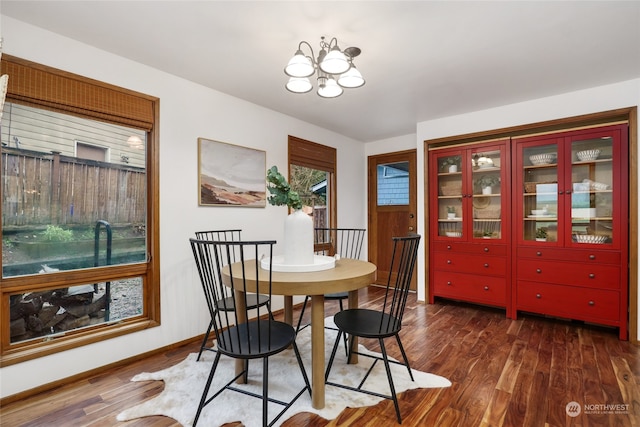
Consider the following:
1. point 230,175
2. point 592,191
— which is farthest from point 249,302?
point 592,191

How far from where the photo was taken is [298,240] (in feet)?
6.93

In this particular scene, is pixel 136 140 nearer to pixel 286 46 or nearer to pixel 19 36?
pixel 19 36

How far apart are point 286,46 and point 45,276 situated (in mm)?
2286

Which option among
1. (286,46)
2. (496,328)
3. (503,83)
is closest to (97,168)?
(286,46)

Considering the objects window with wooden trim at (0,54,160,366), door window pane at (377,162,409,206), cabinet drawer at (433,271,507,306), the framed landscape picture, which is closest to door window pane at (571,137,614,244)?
cabinet drawer at (433,271,507,306)

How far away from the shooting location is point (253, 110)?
3387 millimetres

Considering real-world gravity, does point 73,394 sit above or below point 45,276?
below

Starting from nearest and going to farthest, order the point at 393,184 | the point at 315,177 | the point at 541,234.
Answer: the point at 541,234
the point at 315,177
the point at 393,184

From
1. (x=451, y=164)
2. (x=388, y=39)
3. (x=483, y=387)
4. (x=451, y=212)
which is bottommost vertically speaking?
(x=483, y=387)

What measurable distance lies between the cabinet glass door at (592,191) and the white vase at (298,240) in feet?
9.12

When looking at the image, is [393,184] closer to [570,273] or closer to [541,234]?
[541,234]

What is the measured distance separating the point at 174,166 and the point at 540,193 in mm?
3692

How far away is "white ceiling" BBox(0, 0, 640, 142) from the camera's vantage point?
1838 mm

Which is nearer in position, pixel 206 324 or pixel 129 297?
pixel 129 297
